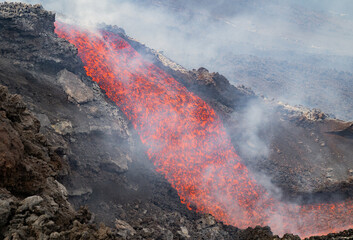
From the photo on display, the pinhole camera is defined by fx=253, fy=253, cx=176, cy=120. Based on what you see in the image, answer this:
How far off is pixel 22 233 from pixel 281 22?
315ft

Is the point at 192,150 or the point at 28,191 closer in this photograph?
the point at 28,191

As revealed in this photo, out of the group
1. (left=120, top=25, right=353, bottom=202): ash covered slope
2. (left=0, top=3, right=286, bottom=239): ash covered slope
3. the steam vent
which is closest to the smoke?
(left=0, top=3, right=286, bottom=239): ash covered slope

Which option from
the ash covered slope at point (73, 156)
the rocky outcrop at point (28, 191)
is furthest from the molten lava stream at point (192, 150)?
the rocky outcrop at point (28, 191)

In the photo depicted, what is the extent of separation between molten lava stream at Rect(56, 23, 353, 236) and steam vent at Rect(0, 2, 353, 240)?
83 mm

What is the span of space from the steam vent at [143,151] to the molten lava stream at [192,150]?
0.08 m

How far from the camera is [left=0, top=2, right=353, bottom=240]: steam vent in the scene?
22.9ft

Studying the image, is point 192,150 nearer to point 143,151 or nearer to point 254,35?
point 143,151

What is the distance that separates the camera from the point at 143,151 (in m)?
16.5


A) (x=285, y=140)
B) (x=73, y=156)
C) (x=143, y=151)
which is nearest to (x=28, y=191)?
(x=73, y=156)

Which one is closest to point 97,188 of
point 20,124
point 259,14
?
point 20,124

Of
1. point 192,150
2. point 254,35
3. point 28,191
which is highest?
point 254,35

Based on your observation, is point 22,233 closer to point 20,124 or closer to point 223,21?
point 20,124

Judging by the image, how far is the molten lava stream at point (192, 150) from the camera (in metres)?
16.1

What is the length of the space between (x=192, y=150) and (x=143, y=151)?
3.70m
